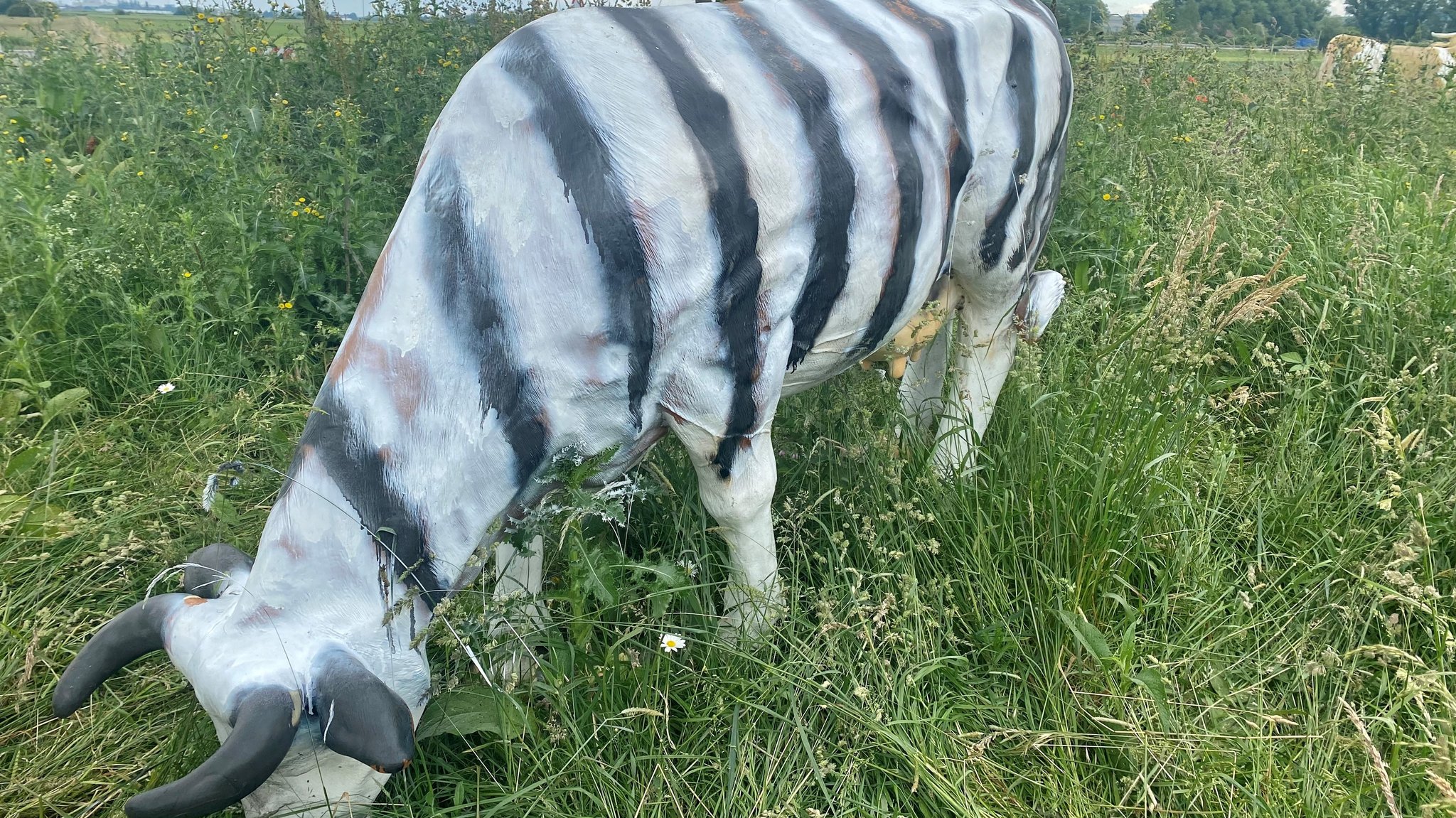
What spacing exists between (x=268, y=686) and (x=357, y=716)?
15 centimetres

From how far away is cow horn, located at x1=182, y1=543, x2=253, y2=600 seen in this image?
5.64 ft

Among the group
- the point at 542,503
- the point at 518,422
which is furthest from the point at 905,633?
the point at 518,422

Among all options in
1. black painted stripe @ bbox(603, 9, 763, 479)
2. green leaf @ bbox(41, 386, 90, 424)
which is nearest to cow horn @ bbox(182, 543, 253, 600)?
black painted stripe @ bbox(603, 9, 763, 479)

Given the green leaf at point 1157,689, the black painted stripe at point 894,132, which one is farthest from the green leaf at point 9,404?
the green leaf at point 1157,689

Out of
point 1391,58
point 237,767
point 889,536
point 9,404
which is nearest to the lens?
point 237,767

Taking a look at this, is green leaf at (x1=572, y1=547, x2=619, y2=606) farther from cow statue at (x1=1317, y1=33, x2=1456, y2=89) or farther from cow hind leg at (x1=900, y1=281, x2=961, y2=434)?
cow statue at (x1=1317, y1=33, x2=1456, y2=89)

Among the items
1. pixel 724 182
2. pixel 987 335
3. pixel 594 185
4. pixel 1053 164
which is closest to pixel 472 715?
pixel 594 185

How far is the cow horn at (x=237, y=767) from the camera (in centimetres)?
136

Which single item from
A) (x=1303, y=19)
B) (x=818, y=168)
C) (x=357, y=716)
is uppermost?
(x=818, y=168)

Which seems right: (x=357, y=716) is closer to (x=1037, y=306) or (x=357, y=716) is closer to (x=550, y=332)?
(x=550, y=332)

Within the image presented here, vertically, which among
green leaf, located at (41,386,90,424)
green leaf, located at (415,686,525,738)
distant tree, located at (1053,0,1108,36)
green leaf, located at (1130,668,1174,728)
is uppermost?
distant tree, located at (1053,0,1108,36)

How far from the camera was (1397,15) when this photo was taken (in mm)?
6934

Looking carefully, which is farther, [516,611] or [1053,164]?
[1053,164]

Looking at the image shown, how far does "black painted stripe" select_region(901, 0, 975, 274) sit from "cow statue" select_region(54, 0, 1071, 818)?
0.09m
